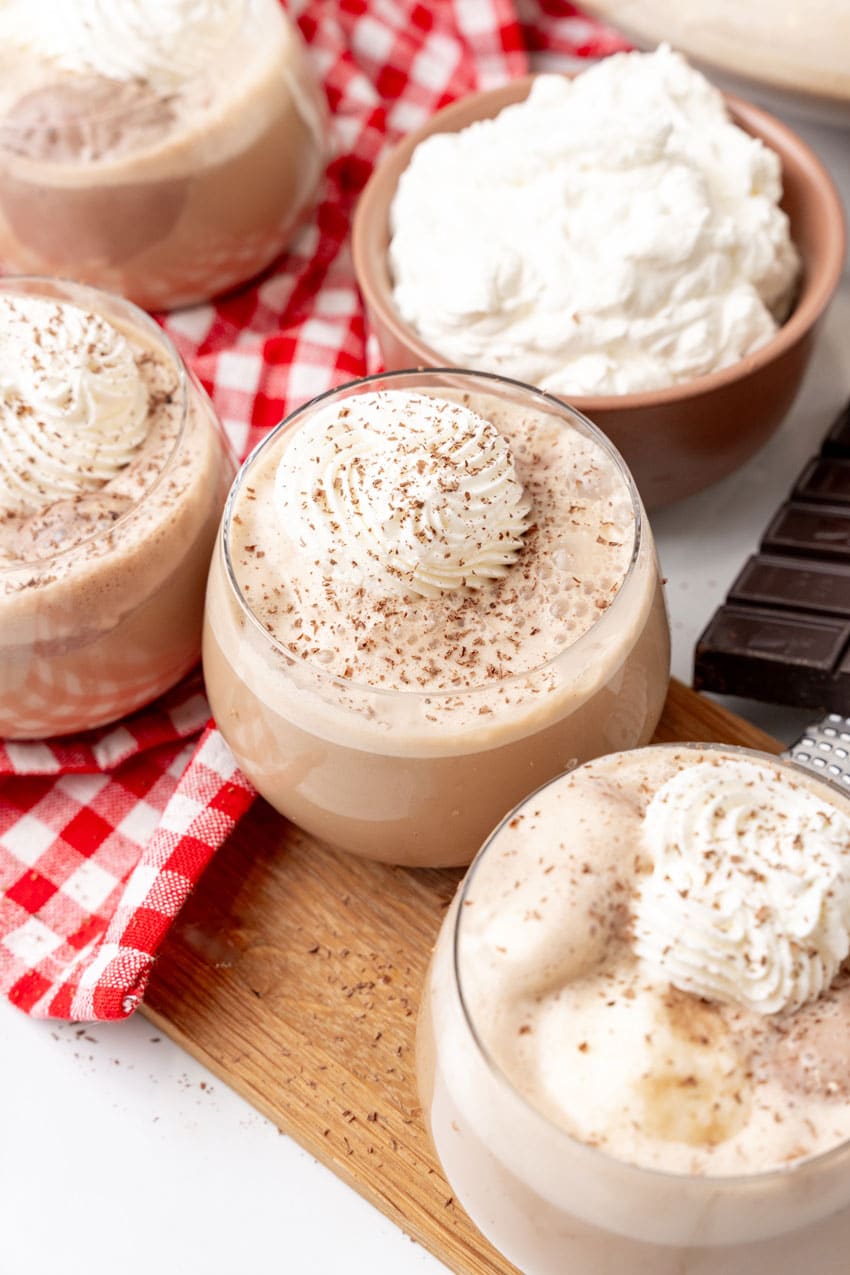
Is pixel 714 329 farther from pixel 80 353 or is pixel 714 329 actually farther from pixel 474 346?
pixel 80 353

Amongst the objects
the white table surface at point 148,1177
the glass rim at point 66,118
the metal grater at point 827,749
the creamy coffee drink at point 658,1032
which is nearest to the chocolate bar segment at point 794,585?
the metal grater at point 827,749

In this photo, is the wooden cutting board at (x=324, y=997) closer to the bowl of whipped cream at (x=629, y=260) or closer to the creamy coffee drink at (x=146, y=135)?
the bowl of whipped cream at (x=629, y=260)

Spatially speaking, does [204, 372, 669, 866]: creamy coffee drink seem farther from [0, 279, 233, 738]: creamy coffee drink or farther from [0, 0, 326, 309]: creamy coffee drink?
[0, 0, 326, 309]: creamy coffee drink

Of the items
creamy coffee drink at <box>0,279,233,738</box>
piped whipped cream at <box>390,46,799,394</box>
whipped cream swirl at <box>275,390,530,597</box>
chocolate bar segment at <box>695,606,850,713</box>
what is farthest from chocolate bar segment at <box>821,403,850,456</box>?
creamy coffee drink at <box>0,279,233,738</box>

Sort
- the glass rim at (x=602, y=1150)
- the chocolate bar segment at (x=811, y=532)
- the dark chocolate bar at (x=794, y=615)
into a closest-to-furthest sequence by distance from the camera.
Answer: the glass rim at (x=602, y=1150), the dark chocolate bar at (x=794, y=615), the chocolate bar segment at (x=811, y=532)

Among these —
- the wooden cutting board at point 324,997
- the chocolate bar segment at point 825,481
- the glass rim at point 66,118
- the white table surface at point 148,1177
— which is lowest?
the white table surface at point 148,1177

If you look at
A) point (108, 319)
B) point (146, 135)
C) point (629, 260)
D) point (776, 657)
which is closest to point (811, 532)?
point (776, 657)

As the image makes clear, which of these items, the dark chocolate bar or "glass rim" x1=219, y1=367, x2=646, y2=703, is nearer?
"glass rim" x1=219, y1=367, x2=646, y2=703
